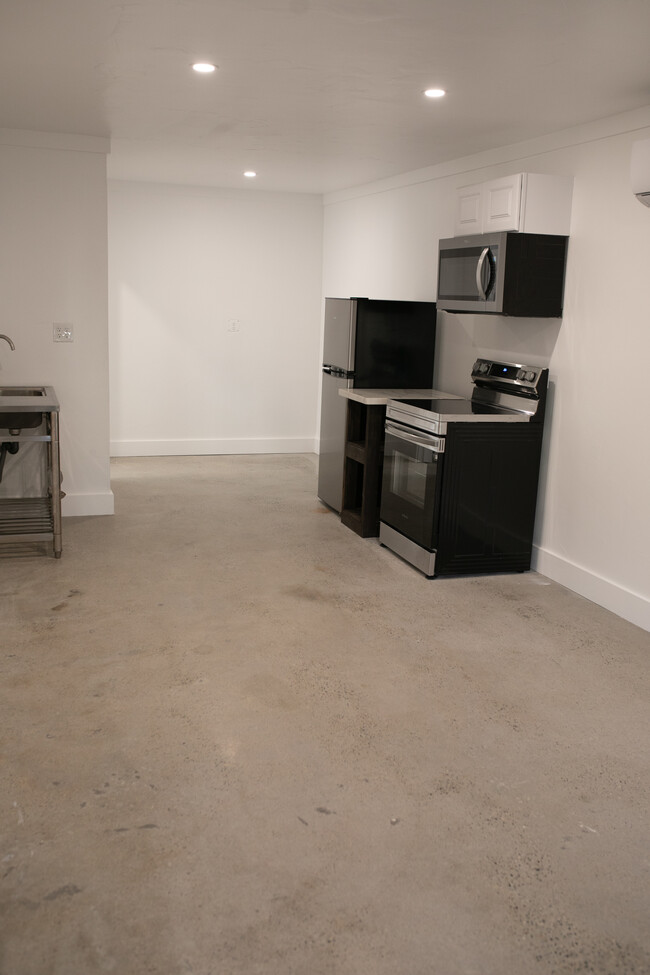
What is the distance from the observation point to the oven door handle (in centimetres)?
429

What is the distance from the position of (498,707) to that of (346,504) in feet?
8.55

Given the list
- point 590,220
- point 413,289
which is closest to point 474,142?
point 590,220

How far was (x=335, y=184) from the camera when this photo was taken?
6812 millimetres

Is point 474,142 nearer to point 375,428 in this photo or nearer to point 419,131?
point 419,131

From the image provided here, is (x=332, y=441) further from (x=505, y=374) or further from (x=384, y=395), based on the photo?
(x=505, y=374)

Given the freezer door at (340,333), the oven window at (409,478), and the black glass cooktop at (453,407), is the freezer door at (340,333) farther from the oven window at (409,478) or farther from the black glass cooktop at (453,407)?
the oven window at (409,478)

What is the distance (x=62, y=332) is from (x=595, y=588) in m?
3.44

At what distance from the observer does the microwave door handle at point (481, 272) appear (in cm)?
427

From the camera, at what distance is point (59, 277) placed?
5.21m

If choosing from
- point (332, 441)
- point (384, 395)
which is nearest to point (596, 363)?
point (384, 395)

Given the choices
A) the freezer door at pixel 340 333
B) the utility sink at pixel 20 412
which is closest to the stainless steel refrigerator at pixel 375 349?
the freezer door at pixel 340 333

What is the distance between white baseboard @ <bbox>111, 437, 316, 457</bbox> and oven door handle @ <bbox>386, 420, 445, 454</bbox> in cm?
321

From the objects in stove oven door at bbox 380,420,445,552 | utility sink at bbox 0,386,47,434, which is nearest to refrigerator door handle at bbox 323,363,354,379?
stove oven door at bbox 380,420,445,552

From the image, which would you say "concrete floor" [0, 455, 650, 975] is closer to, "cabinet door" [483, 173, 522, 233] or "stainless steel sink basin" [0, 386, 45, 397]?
"stainless steel sink basin" [0, 386, 45, 397]
